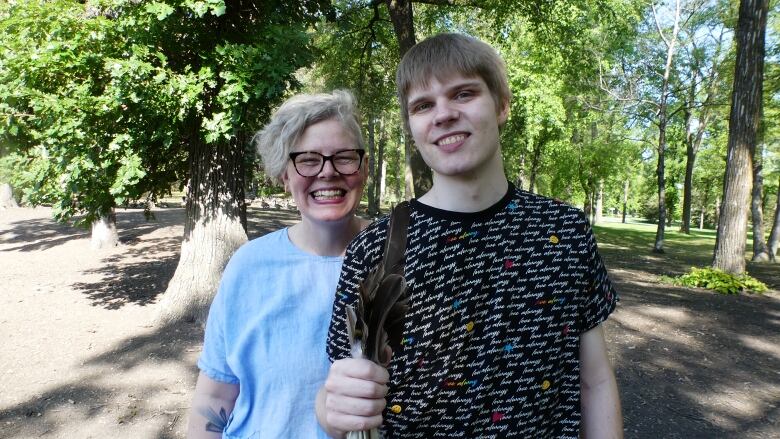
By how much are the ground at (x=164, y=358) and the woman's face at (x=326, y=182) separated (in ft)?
12.0

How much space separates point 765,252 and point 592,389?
1807 centimetres

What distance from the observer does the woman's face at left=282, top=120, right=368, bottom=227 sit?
1.74m

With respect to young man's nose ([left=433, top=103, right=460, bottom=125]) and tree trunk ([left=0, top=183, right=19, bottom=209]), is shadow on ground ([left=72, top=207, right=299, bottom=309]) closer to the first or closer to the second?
young man's nose ([left=433, top=103, right=460, bottom=125])

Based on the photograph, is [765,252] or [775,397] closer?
[775,397]

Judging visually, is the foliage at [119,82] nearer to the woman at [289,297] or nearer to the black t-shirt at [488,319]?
the woman at [289,297]

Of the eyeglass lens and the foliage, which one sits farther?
the foliage

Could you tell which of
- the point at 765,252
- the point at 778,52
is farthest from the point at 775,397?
Answer: the point at 778,52

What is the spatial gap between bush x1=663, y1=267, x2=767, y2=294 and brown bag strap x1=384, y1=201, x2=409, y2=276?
1074cm

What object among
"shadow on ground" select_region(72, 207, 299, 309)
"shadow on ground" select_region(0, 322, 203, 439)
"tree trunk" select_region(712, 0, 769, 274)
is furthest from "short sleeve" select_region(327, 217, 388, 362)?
"tree trunk" select_region(712, 0, 769, 274)

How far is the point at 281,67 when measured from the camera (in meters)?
5.19

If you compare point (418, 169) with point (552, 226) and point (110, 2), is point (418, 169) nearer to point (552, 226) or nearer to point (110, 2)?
point (110, 2)

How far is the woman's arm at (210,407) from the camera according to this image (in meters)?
1.67

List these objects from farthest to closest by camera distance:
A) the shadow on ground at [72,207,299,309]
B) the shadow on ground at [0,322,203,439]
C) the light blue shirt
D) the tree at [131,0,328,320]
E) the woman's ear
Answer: the shadow on ground at [72,207,299,309], the tree at [131,0,328,320], the shadow on ground at [0,322,203,439], the woman's ear, the light blue shirt

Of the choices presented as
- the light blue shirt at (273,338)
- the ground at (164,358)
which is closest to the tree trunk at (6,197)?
the ground at (164,358)
